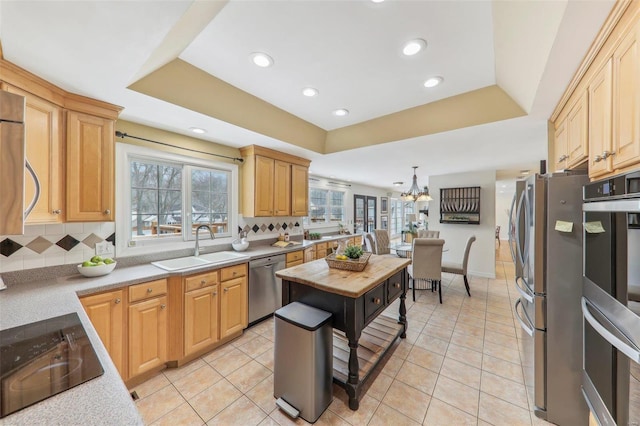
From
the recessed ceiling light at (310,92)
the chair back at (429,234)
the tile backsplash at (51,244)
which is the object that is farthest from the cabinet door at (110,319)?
the chair back at (429,234)

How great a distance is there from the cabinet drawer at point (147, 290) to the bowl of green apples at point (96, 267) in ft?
1.07

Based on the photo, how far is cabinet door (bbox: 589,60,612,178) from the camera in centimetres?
126

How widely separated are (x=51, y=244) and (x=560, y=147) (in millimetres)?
4480

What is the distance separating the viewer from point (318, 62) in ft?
6.43

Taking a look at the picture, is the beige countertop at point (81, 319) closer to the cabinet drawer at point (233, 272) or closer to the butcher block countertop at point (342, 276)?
the cabinet drawer at point (233, 272)

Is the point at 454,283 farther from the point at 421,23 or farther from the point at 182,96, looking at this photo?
the point at 182,96

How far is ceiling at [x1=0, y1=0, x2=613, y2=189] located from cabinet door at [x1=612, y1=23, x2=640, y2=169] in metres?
0.19

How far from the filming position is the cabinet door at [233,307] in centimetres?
256

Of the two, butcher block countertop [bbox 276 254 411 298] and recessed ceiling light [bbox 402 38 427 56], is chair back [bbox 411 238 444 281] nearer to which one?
butcher block countertop [bbox 276 254 411 298]

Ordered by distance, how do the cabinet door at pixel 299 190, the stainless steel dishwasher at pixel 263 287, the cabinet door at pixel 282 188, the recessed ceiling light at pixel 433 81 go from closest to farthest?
1. the recessed ceiling light at pixel 433 81
2. the stainless steel dishwasher at pixel 263 287
3. the cabinet door at pixel 282 188
4. the cabinet door at pixel 299 190

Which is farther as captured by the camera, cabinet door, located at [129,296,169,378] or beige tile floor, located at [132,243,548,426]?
cabinet door, located at [129,296,169,378]

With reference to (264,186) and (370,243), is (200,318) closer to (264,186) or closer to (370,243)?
(264,186)

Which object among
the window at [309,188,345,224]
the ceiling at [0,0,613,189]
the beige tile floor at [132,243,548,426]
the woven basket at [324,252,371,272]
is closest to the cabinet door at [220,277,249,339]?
the beige tile floor at [132,243,548,426]

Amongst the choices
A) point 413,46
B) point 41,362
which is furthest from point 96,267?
point 413,46
